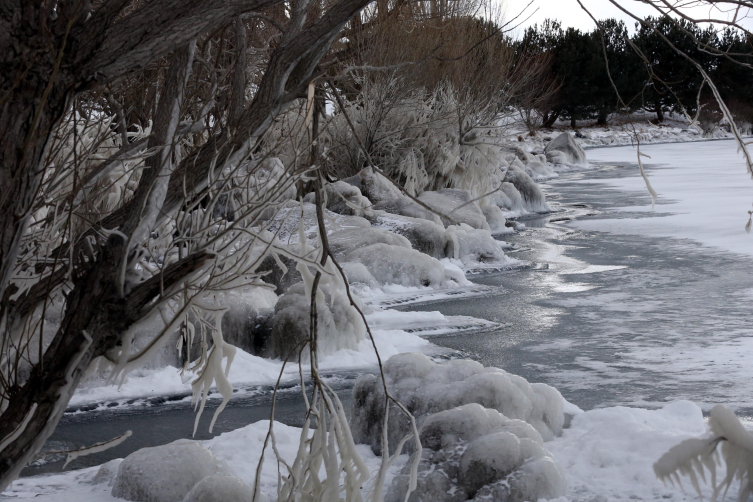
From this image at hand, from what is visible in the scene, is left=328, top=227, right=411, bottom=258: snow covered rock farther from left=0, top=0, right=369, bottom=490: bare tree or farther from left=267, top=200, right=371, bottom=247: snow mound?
left=0, top=0, right=369, bottom=490: bare tree

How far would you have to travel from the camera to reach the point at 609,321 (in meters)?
7.59

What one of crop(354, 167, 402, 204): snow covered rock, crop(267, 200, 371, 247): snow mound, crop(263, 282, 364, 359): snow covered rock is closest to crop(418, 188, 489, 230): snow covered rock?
crop(354, 167, 402, 204): snow covered rock

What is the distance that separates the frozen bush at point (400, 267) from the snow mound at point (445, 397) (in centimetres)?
441

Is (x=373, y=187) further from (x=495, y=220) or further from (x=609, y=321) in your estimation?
(x=609, y=321)

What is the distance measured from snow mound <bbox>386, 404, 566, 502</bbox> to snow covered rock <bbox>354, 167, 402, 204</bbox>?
8.96 m

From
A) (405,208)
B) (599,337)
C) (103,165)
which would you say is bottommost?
(599,337)

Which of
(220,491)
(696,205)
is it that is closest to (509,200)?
(696,205)

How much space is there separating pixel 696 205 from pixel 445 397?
12419 millimetres

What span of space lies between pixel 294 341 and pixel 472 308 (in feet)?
8.49

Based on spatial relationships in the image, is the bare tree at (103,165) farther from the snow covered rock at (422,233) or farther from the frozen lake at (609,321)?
the snow covered rock at (422,233)

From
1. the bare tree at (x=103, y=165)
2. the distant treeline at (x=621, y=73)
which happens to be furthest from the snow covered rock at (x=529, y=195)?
the distant treeline at (x=621, y=73)

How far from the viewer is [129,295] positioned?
2.21m

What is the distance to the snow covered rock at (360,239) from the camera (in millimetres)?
10117

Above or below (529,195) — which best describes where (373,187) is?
above
